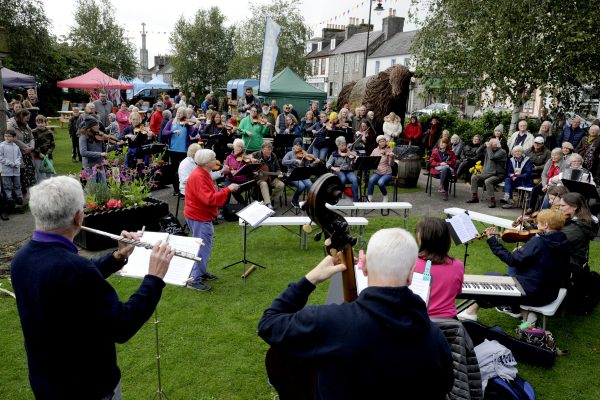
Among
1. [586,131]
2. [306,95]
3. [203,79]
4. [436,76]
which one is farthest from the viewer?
[203,79]

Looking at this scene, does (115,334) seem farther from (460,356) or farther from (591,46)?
(591,46)

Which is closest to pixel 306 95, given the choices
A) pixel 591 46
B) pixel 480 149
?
pixel 480 149

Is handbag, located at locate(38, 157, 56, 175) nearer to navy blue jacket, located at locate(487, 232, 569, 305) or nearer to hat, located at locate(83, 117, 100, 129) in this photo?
hat, located at locate(83, 117, 100, 129)

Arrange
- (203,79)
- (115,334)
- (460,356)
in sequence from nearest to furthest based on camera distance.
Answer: (115,334) < (460,356) < (203,79)

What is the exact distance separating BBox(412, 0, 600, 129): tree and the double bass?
12.1 metres

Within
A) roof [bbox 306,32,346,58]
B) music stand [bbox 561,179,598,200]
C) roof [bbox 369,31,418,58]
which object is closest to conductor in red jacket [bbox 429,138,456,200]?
music stand [bbox 561,179,598,200]

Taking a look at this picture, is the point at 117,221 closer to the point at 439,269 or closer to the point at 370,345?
the point at 439,269

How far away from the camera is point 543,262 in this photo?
15.6 feet

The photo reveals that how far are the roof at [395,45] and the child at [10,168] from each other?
139 ft

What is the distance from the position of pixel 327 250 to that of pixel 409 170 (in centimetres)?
1054

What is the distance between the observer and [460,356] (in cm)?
292

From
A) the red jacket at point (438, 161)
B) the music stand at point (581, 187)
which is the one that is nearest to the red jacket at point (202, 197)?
the music stand at point (581, 187)

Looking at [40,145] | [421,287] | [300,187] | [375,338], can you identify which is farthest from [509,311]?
[40,145]

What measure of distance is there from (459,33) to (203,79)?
97.3 feet
